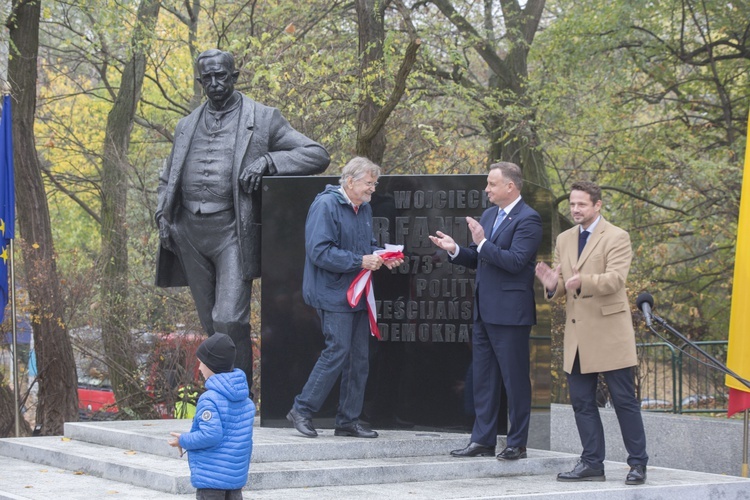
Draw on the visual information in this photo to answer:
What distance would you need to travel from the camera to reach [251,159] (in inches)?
348

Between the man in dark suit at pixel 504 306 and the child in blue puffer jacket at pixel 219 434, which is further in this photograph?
the man in dark suit at pixel 504 306

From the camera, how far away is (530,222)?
7.91 m

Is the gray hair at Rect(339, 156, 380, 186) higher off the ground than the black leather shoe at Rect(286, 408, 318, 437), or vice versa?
the gray hair at Rect(339, 156, 380, 186)

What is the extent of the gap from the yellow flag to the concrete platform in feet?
3.96

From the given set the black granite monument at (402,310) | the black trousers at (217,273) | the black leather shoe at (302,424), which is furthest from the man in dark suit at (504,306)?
the black trousers at (217,273)

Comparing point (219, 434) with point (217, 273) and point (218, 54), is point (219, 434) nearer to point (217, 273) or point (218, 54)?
point (217, 273)

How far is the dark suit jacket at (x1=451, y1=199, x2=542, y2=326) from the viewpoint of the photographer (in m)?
7.80

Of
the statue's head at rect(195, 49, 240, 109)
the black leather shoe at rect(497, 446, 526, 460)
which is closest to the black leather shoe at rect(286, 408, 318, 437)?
the black leather shoe at rect(497, 446, 526, 460)

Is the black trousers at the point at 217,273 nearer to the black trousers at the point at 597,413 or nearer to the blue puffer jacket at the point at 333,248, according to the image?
the blue puffer jacket at the point at 333,248

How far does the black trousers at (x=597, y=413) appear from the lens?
24.9 feet

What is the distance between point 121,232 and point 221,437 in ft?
51.0

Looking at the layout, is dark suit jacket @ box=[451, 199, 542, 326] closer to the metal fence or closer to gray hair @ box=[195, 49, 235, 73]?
gray hair @ box=[195, 49, 235, 73]

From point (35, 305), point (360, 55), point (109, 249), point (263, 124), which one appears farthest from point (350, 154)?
point (263, 124)

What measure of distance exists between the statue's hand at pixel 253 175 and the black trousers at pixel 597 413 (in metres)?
2.92
